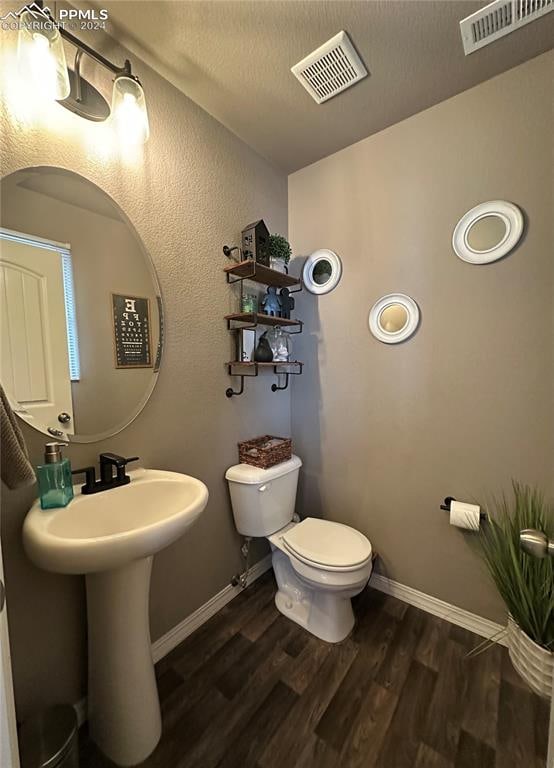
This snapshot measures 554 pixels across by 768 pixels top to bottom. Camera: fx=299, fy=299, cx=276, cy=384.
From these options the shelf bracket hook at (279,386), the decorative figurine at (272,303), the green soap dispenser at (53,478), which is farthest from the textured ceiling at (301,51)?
the green soap dispenser at (53,478)

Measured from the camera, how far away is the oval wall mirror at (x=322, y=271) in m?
1.72

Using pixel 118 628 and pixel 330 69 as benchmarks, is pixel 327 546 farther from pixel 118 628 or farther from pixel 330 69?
pixel 330 69

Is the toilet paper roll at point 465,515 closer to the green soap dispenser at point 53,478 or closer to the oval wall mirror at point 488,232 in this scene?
the oval wall mirror at point 488,232

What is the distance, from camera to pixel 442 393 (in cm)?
145

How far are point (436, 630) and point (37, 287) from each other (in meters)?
2.18

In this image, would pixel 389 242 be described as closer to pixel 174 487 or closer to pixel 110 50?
pixel 110 50

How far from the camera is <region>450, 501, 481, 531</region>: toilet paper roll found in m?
1.32

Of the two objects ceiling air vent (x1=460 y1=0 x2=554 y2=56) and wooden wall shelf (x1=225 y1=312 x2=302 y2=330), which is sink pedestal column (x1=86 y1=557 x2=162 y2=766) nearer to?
wooden wall shelf (x1=225 y1=312 x2=302 y2=330)

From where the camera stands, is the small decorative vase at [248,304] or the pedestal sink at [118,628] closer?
the pedestal sink at [118,628]

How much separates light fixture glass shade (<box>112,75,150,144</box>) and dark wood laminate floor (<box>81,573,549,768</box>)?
210 centimetres

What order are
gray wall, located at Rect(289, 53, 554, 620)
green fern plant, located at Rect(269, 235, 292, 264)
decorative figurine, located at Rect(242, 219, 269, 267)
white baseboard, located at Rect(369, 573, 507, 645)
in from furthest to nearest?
green fern plant, located at Rect(269, 235, 292, 264) < decorative figurine, located at Rect(242, 219, 269, 267) < white baseboard, located at Rect(369, 573, 507, 645) < gray wall, located at Rect(289, 53, 554, 620)

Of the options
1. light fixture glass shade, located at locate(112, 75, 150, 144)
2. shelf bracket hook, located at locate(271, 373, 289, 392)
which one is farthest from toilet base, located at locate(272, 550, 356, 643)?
light fixture glass shade, located at locate(112, 75, 150, 144)

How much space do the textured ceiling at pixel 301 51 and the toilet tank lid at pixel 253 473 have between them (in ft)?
5.70

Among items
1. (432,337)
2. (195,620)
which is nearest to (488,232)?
(432,337)
